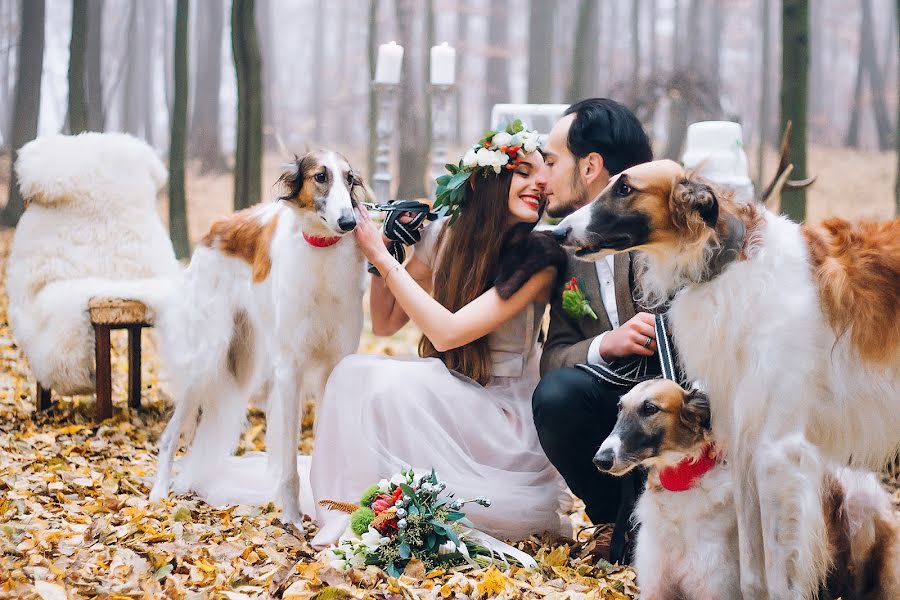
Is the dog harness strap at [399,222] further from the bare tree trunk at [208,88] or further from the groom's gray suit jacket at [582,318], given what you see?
the bare tree trunk at [208,88]

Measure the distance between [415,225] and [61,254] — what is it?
2.26m

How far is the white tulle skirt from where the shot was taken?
277cm

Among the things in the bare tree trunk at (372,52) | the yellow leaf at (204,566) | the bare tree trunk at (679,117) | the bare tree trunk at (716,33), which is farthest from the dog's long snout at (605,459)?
the bare tree trunk at (716,33)

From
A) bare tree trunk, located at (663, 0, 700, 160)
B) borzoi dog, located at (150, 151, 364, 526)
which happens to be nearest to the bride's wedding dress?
borzoi dog, located at (150, 151, 364, 526)

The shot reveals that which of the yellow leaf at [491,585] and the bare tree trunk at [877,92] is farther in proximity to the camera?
the bare tree trunk at [877,92]

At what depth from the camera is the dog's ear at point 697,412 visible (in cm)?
214

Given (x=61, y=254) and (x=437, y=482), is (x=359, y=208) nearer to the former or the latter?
(x=437, y=482)

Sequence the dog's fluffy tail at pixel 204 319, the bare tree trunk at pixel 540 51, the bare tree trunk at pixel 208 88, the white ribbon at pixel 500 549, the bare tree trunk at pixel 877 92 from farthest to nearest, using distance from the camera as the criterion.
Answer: the bare tree trunk at pixel 540 51, the bare tree trunk at pixel 877 92, the bare tree trunk at pixel 208 88, the dog's fluffy tail at pixel 204 319, the white ribbon at pixel 500 549

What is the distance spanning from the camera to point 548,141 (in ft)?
9.30

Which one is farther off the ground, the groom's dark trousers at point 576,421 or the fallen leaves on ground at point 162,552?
the groom's dark trousers at point 576,421

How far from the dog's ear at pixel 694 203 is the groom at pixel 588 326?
1.94ft

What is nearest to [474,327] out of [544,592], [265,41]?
[544,592]

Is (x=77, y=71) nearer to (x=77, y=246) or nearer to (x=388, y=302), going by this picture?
(x=77, y=246)

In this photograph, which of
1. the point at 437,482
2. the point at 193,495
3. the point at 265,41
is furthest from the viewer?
the point at 265,41
